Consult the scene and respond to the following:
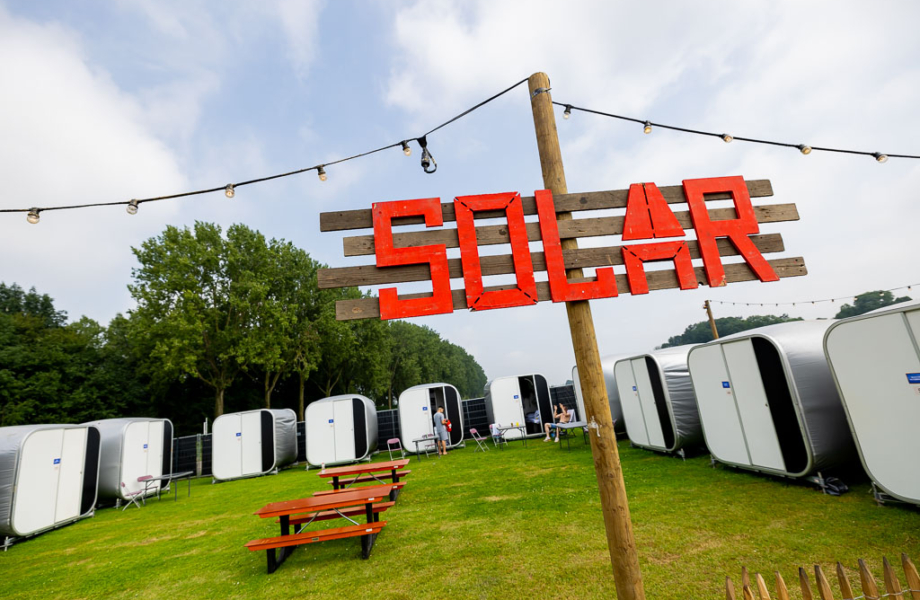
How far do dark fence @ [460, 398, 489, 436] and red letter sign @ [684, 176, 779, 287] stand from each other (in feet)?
50.5

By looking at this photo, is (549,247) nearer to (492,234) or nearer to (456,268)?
(492,234)

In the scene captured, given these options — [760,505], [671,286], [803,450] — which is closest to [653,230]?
A: [671,286]

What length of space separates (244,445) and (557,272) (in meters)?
14.2

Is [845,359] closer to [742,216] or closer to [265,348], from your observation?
[742,216]

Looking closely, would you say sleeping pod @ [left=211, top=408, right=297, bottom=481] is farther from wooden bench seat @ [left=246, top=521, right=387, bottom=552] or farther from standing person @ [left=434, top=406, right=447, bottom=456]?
wooden bench seat @ [left=246, top=521, right=387, bottom=552]

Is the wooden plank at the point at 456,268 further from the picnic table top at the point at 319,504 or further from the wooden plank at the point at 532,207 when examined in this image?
the picnic table top at the point at 319,504

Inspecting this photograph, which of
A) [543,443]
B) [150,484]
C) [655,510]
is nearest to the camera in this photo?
[655,510]

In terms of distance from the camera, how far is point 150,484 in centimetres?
1205

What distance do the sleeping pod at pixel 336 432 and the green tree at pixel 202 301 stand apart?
28.4ft

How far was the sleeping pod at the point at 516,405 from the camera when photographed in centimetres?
1511

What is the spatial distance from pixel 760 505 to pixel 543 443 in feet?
28.5

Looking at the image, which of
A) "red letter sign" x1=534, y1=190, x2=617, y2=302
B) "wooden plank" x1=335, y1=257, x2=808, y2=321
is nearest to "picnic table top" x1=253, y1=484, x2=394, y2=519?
"wooden plank" x1=335, y1=257, x2=808, y2=321

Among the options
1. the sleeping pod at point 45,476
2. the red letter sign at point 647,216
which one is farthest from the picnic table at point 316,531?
the sleeping pod at point 45,476

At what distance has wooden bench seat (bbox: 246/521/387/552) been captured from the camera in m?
4.57
